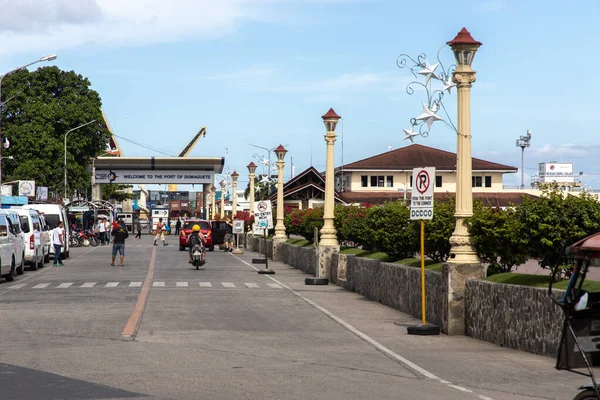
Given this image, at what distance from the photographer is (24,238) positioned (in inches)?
1404

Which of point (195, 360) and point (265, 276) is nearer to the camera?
point (195, 360)

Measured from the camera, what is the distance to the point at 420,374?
12117 mm

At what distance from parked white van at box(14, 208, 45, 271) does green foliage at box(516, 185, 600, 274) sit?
23482mm

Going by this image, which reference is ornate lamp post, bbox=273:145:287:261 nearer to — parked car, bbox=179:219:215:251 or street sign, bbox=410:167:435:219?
parked car, bbox=179:219:215:251

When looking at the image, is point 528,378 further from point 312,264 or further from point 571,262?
point 312,264

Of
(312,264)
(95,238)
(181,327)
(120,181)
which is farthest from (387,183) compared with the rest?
(181,327)

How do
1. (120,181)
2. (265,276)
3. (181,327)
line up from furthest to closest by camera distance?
(120,181) → (265,276) → (181,327)

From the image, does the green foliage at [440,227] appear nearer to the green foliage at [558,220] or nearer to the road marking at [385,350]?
the road marking at [385,350]

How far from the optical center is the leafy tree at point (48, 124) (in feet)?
242

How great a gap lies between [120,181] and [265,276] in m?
63.7

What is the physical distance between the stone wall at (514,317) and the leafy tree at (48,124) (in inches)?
2383

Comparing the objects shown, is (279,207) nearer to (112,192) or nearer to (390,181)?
(390,181)

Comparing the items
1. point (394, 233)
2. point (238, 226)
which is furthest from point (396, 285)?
point (238, 226)

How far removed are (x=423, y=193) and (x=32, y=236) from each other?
21.9 metres
